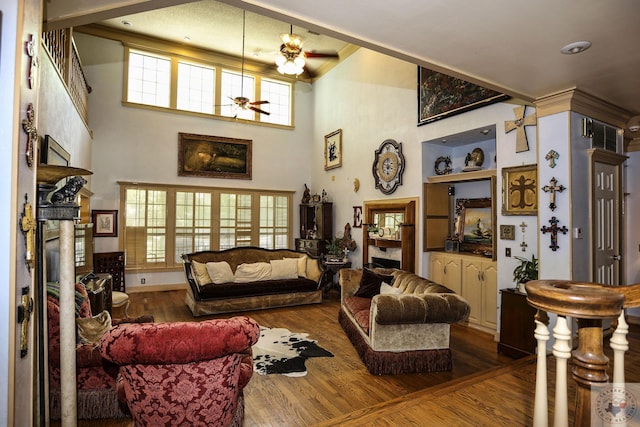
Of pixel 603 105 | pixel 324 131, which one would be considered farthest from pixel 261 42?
pixel 603 105

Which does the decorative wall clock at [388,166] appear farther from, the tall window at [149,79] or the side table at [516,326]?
the tall window at [149,79]

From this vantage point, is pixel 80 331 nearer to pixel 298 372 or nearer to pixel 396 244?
pixel 298 372

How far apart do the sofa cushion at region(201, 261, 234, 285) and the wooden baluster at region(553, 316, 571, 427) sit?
16.9 ft

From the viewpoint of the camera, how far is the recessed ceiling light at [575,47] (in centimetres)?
250

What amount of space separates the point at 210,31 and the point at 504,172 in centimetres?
645

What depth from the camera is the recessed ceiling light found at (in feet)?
8.20

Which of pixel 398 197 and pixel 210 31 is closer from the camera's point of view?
pixel 398 197

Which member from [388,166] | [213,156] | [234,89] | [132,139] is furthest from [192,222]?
[388,166]

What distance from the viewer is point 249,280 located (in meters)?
5.84

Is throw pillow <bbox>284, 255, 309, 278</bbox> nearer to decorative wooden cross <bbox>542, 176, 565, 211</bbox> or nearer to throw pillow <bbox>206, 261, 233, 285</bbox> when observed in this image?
throw pillow <bbox>206, 261, 233, 285</bbox>

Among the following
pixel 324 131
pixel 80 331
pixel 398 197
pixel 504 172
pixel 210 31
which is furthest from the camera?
pixel 324 131

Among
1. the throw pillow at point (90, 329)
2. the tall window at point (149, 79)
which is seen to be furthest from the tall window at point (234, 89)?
the throw pillow at point (90, 329)

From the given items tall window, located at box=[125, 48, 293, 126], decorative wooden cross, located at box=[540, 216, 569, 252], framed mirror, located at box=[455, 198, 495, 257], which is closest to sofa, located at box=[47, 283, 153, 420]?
decorative wooden cross, located at box=[540, 216, 569, 252]

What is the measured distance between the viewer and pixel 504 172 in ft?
14.3
